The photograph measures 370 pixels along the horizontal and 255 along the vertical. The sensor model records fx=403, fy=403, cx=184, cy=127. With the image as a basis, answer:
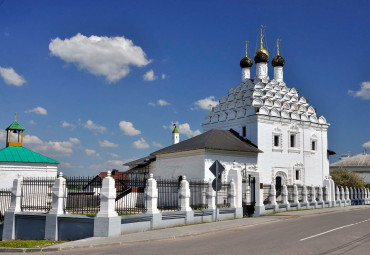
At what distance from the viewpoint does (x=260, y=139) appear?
3309 centimetres

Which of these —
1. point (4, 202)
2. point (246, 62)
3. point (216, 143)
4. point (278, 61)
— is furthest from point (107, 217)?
point (278, 61)

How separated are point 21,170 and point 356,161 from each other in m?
51.3

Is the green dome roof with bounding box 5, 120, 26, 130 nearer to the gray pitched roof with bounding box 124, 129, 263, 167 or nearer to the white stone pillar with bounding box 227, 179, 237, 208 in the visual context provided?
the gray pitched roof with bounding box 124, 129, 263, 167

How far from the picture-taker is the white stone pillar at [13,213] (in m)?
15.5

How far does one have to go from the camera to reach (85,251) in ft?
36.1

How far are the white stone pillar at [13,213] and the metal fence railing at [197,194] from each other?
7.00 meters

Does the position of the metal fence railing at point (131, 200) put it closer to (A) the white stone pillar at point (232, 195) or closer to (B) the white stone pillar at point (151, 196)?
(B) the white stone pillar at point (151, 196)

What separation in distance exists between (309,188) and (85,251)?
21.0m

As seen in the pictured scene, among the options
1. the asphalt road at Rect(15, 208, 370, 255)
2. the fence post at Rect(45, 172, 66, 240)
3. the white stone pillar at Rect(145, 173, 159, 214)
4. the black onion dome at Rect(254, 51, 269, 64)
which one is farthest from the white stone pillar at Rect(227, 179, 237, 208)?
the black onion dome at Rect(254, 51, 269, 64)

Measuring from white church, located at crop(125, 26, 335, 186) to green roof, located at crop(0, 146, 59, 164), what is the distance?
8.47m

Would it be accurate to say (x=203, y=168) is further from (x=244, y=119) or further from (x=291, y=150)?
(x=291, y=150)

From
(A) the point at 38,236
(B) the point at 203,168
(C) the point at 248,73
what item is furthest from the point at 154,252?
(C) the point at 248,73

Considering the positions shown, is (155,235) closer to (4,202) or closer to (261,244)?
(261,244)

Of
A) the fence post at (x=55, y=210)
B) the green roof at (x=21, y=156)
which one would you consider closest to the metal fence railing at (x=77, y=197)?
the fence post at (x=55, y=210)
